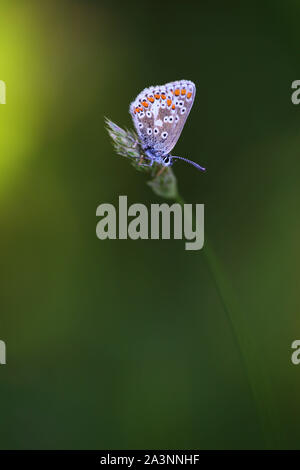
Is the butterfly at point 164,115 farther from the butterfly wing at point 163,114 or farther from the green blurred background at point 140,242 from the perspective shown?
the green blurred background at point 140,242

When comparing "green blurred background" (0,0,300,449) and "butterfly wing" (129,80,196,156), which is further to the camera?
"green blurred background" (0,0,300,449)

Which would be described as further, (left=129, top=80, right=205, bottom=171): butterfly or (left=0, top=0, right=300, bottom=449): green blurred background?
(left=0, top=0, right=300, bottom=449): green blurred background

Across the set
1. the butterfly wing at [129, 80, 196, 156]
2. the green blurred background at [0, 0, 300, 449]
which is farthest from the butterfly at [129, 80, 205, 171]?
the green blurred background at [0, 0, 300, 449]

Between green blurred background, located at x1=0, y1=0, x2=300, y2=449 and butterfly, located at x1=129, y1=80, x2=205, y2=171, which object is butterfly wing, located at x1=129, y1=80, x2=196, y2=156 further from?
green blurred background, located at x1=0, y1=0, x2=300, y2=449

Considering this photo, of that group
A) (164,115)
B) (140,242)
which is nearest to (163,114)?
(164,115)

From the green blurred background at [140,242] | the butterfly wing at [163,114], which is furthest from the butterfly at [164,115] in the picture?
the green blurred background at [140,242]

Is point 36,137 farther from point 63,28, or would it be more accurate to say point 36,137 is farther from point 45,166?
point 63,28

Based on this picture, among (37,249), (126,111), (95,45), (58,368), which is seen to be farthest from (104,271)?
(95,45)
